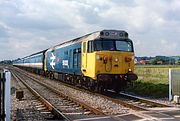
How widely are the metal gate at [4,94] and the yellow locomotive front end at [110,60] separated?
10339 mm

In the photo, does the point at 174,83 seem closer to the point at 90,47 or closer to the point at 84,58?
the point at 90,47

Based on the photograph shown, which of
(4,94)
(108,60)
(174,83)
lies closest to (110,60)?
(108,60)

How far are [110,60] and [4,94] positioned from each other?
11.2m

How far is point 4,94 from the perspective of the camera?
9281mm

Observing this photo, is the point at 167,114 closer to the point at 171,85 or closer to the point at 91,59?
the point at 171,85

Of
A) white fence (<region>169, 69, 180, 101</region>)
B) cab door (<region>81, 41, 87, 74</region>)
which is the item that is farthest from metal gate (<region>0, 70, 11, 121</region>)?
cab door (<region>81, 41, 87, 74</region>)

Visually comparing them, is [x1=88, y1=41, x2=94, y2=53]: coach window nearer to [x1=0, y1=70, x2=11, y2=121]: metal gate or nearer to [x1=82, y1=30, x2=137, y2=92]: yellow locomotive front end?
[x1=82, y1=30, x2=137, y2=92]: yellow locomotive front end

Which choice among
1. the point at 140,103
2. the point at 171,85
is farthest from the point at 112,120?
the point at 171,85

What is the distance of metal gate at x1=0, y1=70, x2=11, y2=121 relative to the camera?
30.0 ft

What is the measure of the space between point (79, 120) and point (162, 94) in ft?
33.5

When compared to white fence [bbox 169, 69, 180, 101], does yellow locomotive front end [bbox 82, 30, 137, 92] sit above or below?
above

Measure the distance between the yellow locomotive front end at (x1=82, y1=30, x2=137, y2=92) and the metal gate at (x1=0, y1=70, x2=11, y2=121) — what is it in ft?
33.9

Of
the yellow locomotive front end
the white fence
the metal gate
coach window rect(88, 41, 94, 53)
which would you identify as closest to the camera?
the metal gate

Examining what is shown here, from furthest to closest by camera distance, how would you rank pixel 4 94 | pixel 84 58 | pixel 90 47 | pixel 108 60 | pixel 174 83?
pixel 84 58 → pixel 90 47 → pixel 108 60 → pixel 174 83 → pixel 4 94
